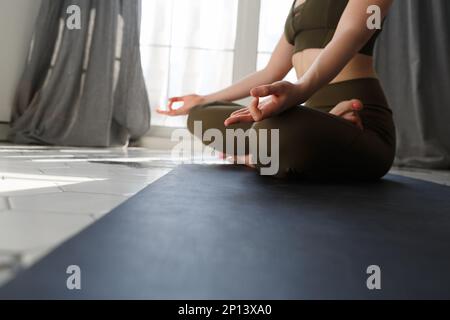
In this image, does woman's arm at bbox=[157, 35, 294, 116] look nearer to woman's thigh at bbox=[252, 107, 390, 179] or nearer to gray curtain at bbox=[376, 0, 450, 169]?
woman's thigh at bbox=[252, 107, 390, 179]

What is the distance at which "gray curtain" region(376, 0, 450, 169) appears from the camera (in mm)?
2496

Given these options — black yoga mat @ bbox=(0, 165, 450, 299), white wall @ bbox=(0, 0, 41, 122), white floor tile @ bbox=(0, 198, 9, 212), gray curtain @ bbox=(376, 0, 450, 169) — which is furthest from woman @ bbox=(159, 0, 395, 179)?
white wall @ bbox=(0, 0, 41, 122)

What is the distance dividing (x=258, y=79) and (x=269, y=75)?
50mm

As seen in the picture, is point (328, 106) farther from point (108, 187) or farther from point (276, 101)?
point (108, 187)

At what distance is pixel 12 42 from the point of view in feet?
9.45

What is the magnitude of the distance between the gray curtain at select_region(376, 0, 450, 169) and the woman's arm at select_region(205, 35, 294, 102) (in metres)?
1.08

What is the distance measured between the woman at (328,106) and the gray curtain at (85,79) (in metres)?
1.26

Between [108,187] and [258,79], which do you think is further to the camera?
[258,79]

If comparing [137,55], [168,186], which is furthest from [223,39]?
[168,186]

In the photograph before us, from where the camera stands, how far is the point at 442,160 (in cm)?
241

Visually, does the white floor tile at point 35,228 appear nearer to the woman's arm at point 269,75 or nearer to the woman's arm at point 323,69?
the woman's arm at point 323,69

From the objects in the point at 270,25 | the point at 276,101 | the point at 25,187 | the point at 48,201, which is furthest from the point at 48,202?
the point at 270,25

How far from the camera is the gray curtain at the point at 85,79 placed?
2730 mm

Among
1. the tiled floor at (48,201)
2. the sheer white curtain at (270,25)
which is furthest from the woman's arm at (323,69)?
the sheer white curtain at (270,25)
